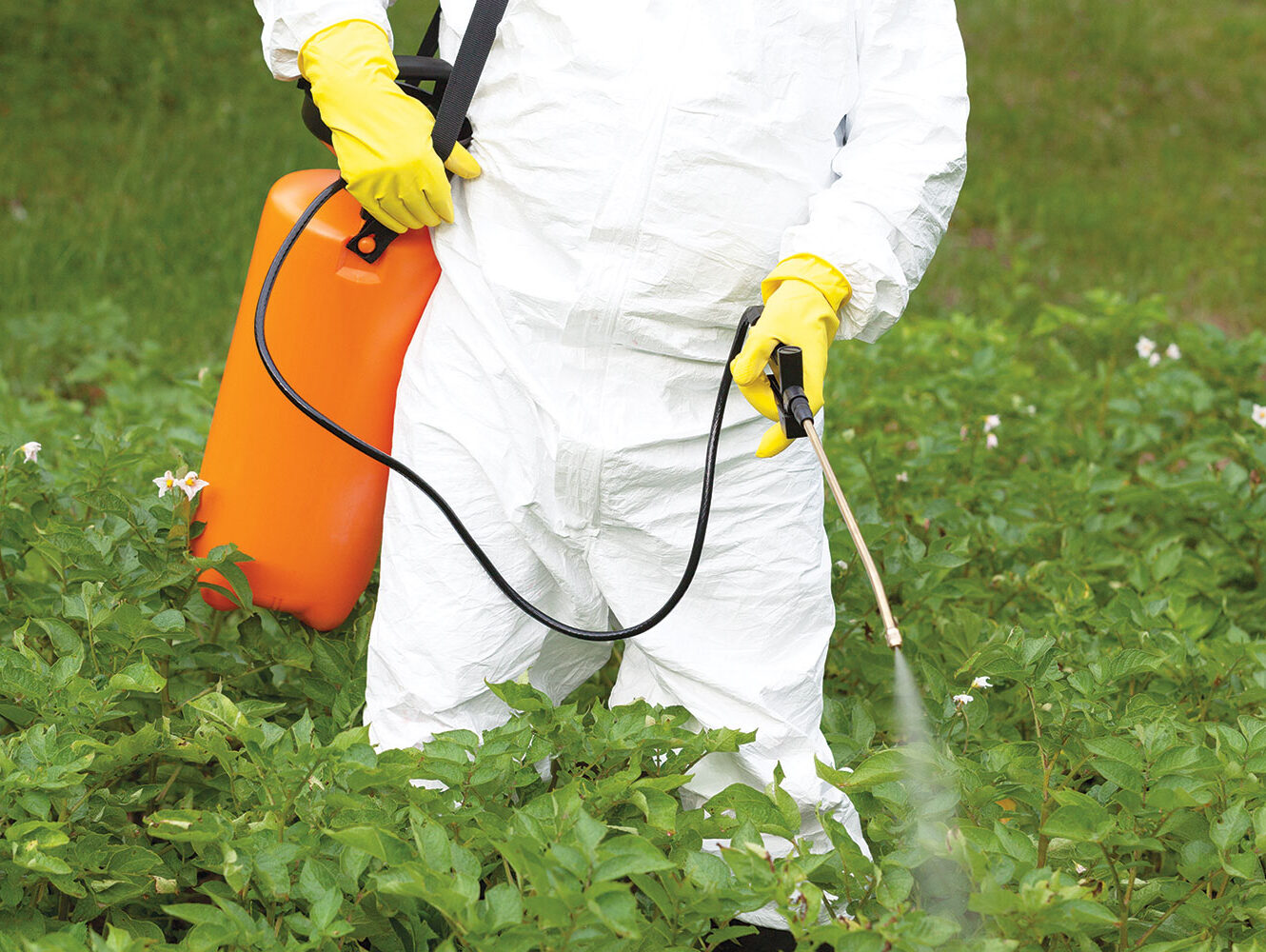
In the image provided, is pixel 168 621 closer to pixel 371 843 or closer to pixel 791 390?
pixel 371 843

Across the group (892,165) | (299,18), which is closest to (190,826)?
(299,18)

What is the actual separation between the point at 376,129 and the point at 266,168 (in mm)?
3559

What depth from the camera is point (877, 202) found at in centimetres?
142

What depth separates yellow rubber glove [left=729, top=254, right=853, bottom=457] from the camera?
1385 mm

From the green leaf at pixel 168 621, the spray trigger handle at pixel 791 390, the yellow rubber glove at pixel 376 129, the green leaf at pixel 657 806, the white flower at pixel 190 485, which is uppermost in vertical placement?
the yellow rubber glove at pixel 376 129

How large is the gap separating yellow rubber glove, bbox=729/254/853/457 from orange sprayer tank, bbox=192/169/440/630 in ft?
1.57

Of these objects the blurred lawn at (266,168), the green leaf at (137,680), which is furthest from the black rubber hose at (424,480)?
the blurred lawn at (266,168)

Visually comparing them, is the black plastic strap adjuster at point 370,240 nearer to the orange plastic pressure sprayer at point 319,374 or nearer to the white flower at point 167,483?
the orange plastic pressure sprayer at point 319,374

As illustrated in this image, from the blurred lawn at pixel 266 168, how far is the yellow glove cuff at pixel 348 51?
2.49 metres

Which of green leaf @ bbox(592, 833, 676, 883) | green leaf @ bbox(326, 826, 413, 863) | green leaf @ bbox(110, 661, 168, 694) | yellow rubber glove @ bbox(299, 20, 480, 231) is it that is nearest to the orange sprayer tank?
yellow rubber glove @ bbox(299, 20, 480, 231)

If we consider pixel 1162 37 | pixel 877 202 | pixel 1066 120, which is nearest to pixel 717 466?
pixel 877 202

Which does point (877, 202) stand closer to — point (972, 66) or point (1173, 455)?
point (1173, 455)

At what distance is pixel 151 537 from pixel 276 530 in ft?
A: 0.81

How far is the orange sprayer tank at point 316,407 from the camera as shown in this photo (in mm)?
1590
